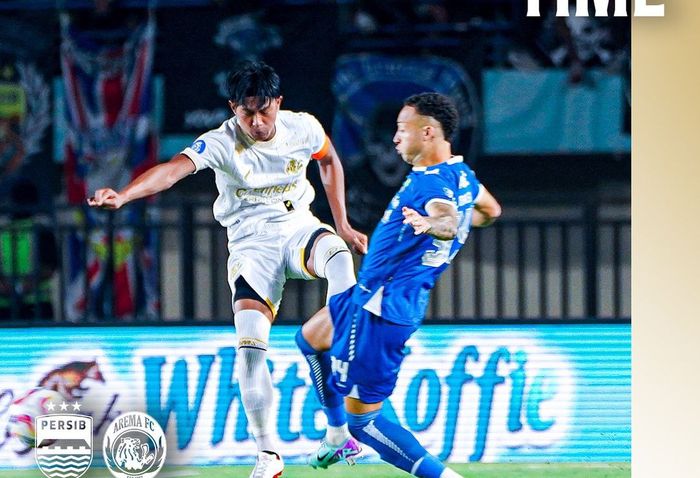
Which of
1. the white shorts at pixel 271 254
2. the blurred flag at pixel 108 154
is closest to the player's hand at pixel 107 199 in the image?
the blurred flag at pixel 108 154

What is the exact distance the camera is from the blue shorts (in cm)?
489

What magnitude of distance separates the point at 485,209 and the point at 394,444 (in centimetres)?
105

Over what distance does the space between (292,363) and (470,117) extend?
127 centimetres

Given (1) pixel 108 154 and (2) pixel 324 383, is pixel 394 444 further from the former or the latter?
(1) pixel 108 154

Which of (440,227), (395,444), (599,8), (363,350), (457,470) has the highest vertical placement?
(599,8)

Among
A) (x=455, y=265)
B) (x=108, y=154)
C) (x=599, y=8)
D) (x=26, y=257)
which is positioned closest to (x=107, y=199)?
(x=108, y=154)

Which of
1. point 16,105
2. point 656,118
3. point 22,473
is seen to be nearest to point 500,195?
point 656,118

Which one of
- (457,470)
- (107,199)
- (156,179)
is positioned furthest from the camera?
(457,470)

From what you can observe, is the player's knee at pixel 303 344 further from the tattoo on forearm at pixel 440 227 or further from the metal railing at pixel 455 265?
the tattoo on forearm at pixel 440 227

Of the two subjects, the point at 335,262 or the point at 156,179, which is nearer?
the point at 156,179

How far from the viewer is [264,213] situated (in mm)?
4945

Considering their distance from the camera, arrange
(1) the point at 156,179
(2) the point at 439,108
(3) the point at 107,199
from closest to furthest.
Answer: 1. (3) the point at 107,199
2. (1) the point at 156,179
3. (2) the point at 439,108

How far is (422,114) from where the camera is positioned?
16.0 ft

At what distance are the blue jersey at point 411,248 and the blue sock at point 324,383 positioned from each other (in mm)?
297
